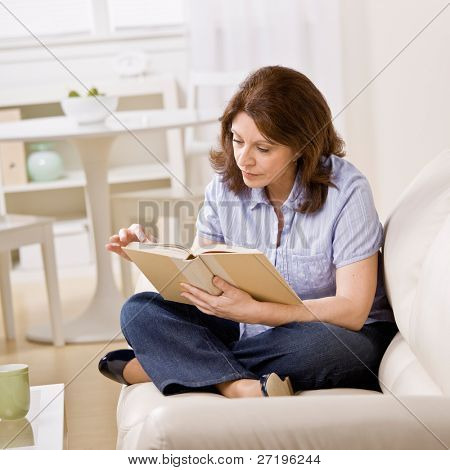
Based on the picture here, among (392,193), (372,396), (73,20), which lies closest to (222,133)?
(372,396)

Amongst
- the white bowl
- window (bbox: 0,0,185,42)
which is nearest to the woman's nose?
the white bowl

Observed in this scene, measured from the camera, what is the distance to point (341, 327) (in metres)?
1.62

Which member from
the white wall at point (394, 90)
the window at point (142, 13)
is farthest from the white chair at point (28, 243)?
the window at point (142, 13)

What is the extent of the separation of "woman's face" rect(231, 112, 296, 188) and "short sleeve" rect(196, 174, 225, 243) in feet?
0.45

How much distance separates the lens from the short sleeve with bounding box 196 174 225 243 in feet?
6.13

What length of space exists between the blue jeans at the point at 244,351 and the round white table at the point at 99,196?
1455 mm

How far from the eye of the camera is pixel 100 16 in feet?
15.0

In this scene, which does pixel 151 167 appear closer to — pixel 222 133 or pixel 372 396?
pixel 222 133

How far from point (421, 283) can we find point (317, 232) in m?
0.31

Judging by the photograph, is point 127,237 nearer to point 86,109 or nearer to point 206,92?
point 86,109

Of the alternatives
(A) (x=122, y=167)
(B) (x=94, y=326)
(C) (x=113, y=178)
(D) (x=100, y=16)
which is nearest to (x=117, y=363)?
(B) (x=94, y=326)

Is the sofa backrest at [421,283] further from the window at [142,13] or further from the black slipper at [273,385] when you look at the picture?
the window at [142,13]

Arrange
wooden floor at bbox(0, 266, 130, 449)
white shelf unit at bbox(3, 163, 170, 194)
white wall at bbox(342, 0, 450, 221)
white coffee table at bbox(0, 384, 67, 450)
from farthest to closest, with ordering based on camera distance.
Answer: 1. white shelf unit at bbox(3, 163, 170, 194)
2. white wall at bbox(342, 0, 450, 221)
3. wooden floor at bbox(0, 266, 130, 449)
4. white coffee table at bbox(0, 384, 67, 450)

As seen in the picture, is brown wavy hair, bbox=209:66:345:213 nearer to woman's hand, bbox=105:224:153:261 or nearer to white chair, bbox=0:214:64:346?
woman's hand, bbox=105:224:153:261
